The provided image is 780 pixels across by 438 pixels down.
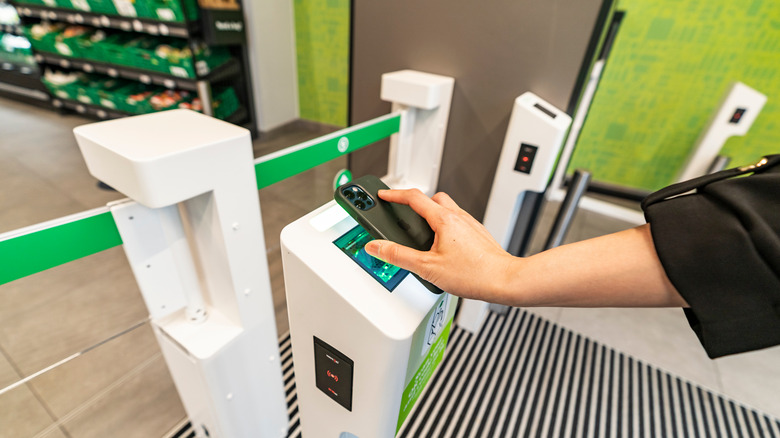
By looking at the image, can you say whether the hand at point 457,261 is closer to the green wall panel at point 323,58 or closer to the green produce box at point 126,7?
the green wall panel at point 323,58

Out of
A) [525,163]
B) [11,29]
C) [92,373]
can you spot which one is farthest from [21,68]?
[525,163]

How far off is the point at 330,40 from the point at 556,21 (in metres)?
2.81

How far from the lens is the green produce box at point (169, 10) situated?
8.27ft

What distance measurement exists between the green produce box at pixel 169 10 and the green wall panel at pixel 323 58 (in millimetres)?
1104

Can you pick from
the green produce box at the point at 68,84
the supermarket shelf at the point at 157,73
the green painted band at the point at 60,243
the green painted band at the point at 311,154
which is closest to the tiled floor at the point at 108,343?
the green painted band at the point at 311,154

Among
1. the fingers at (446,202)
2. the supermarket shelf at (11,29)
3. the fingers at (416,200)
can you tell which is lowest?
the supermarket shelf at (11,29)

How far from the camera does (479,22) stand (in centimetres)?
123

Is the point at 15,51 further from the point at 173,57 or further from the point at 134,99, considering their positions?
the point at 173,57

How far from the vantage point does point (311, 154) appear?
0.90 metres

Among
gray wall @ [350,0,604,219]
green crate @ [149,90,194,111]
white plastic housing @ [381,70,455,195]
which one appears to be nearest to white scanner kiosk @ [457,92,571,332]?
gray wall @ [350,0,604,219]

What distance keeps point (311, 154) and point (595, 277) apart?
714mm

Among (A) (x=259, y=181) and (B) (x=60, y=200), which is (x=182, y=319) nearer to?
(A) (x=259, y=181)

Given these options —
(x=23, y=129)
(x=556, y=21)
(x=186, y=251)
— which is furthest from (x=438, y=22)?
(x=23, y=129)

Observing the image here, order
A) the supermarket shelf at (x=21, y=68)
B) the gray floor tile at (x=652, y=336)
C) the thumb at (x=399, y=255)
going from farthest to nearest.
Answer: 1. the supermarket shelf at (x=21, y=68)
2. the gray floor tile at (x=652, y=336)
3. the thumb at (x=399, y=255)
